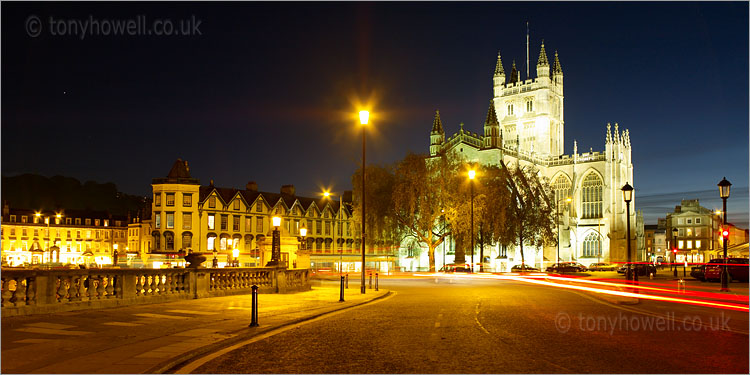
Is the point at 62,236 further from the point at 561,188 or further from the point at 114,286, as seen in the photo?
the point at 114,286

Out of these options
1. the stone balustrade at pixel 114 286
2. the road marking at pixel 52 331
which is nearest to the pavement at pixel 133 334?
the road marking at pixel 52 331

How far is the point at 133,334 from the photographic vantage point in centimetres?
1173

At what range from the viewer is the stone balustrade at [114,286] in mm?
14703

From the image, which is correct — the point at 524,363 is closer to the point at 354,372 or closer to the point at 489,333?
the point at 354,372

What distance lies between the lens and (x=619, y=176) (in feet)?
301

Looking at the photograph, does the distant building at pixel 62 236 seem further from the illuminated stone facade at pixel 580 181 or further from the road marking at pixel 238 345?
the road marking at pixel 238 345


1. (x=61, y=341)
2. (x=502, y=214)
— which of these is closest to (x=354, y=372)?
(x=61, y=341)

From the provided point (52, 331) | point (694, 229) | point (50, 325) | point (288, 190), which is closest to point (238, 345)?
point (52, 331)

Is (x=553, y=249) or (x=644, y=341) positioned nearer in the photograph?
(x=644, y=341)

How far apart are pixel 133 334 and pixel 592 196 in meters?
89.4

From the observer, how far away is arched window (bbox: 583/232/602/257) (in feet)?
298

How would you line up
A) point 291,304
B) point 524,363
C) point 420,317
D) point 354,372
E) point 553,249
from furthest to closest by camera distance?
point 553,249
point 291,304
point 420,317
point 524,363
point 354,372

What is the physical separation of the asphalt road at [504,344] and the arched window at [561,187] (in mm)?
79748

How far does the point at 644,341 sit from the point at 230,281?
1520 centimetres
